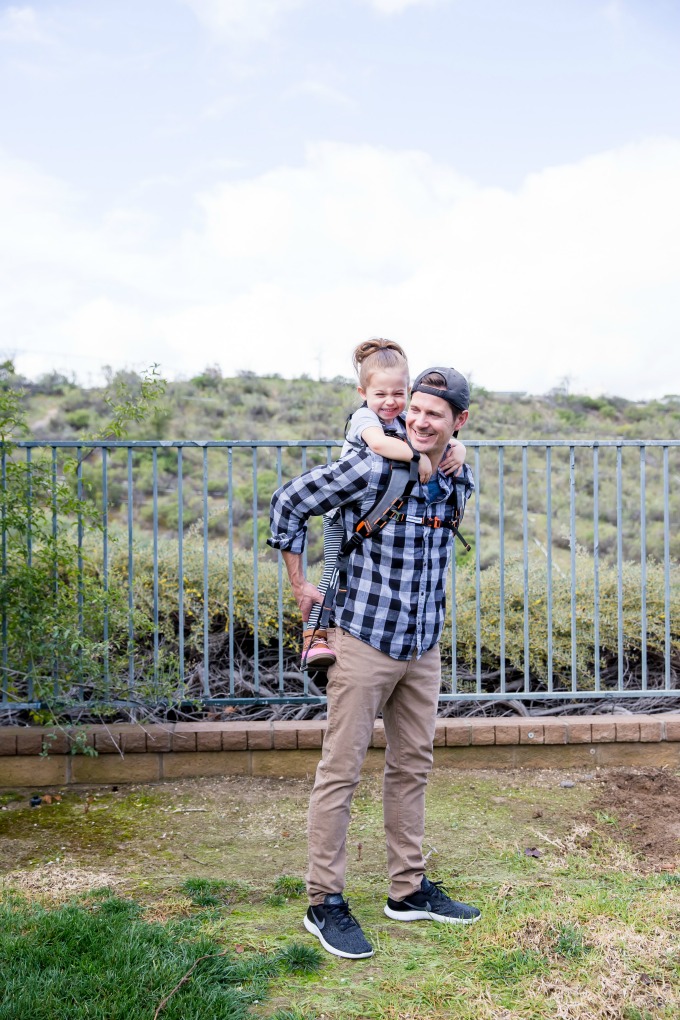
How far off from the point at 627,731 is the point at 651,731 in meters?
0.14

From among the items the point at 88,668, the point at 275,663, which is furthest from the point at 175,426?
the point at 88,668

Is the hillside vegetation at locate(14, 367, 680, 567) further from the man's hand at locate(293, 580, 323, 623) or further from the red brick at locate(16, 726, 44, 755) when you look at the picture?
the man's hand at locate(293, 580, 323, 623)

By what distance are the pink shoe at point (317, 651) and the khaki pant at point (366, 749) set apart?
0.13ft

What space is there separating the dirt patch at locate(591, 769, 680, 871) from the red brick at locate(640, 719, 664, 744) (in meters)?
0.18

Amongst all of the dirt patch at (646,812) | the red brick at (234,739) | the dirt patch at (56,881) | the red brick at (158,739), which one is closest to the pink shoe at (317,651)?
the dirt patch at (56,881)

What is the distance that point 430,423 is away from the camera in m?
2.76

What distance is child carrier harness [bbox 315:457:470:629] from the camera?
2.74m

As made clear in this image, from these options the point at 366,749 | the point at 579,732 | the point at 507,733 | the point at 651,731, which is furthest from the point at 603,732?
the point at 366,749

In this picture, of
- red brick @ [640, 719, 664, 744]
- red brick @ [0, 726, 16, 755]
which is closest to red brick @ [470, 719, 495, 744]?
red brick @ [640, 719, 664, 744]

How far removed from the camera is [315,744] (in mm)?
4531

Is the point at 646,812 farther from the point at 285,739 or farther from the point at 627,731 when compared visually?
the point at 285,739

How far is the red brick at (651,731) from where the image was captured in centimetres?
470

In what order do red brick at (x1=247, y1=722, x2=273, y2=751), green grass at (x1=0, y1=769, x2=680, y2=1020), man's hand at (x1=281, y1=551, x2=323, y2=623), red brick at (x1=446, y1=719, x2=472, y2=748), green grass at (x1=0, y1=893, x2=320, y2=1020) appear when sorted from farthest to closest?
red brick at (x1=446, y1=719, x2=472, y2=748), red brick at (x1=247, y1=722, x2=273, y2=751), man's hand at (x1=281, y1=551, x2=323, y2=623), green grass at (x1=0, y1=769, x2=680, y2=1020), green grass at (x1=0, y1=893, x2=320, y2=1020)

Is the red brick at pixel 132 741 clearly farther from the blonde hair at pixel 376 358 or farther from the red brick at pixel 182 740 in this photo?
the blonde hair at pixel 376 358
